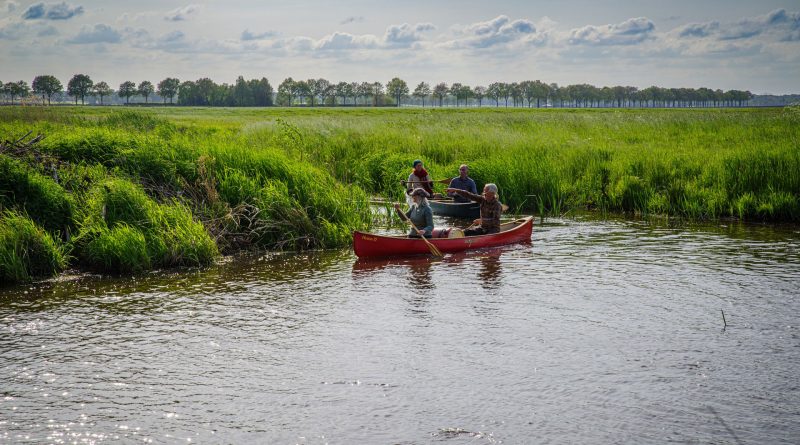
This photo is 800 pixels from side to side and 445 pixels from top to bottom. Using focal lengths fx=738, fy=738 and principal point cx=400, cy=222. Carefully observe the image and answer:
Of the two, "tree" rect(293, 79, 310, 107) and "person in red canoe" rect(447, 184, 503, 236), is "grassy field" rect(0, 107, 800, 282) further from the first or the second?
"tree" rect(293, 79, 310, 107)

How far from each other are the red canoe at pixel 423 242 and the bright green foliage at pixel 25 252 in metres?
5.84

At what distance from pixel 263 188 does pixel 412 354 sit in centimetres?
860

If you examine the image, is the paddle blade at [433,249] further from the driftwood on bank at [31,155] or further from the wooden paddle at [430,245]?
the driftwood on bank at [31,155]

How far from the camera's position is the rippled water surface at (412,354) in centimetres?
785

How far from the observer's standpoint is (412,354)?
10.0m

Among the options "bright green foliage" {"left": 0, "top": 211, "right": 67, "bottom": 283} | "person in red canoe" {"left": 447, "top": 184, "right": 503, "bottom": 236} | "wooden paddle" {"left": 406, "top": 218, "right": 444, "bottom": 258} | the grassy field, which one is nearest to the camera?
"bright green foliage" {"left": 0, "top": 211, "right": 67, "bottom": 283}

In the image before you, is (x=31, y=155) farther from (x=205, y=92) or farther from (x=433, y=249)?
(x=205, y=92)

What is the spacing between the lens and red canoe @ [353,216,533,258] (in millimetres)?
15555

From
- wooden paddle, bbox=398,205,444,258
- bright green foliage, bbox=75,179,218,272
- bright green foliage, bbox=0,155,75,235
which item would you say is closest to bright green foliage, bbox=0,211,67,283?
bright green foliage, bbox=0,155,75,235

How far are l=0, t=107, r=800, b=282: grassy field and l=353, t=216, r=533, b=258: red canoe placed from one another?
2.00 meters

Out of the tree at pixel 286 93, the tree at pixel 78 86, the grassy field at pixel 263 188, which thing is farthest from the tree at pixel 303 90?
the grassy field at pixel 263 188

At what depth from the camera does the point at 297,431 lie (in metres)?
7.73

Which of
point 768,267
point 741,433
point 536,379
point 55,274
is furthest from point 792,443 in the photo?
point 55,274

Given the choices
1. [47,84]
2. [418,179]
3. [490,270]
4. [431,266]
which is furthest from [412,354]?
[47,84]
